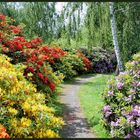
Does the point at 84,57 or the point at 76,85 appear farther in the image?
the point at 84,57

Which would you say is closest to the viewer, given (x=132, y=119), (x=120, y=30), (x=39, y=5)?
(x=132, y=119)

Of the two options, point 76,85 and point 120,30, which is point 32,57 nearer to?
point 120,30

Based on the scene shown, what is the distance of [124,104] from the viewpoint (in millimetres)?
9094

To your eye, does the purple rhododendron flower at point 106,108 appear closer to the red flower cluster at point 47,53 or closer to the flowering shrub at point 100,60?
the red flower cluster at point 47,53

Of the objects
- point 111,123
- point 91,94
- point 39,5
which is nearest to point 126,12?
point 91,94

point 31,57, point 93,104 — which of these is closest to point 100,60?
point 93,104

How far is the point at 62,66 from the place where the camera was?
1984 cm

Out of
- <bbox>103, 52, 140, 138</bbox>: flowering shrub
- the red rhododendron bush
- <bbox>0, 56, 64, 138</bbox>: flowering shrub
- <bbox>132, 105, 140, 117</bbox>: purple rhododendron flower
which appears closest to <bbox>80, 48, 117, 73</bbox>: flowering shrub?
the red rhododendron bush

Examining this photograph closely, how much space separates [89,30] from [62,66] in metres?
5.48

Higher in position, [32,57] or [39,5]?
[39,5]

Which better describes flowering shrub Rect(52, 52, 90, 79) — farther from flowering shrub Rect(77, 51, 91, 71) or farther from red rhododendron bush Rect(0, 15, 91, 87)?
red rhododendron bush Rect(0, 15, 91, 87)

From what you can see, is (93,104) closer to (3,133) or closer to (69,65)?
(3,133)

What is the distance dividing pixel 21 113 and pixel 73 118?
3.44 meters

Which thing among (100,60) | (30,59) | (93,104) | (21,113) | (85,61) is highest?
(30,59)
